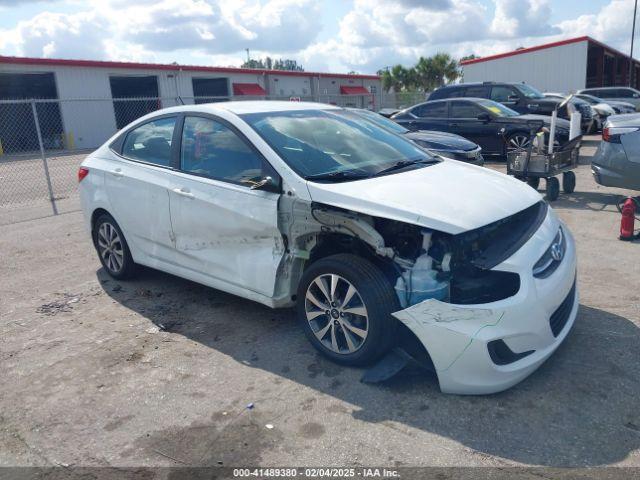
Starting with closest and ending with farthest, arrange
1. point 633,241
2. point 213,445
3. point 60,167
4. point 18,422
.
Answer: point 213,445, point 18,422, point 633,241, point 60,167

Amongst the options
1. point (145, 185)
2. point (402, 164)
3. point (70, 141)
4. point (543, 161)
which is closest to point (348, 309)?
point (402, 164)

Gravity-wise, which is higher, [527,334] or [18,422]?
[527,334]

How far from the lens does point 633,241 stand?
6.20m

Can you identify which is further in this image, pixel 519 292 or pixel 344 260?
pixel 344 260

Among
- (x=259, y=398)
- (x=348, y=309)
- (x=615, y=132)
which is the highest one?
(x=615, y=132)

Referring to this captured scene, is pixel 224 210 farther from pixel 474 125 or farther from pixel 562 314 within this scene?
pixel 474 125

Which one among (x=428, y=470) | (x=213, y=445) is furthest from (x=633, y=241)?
(x=213, y=445)

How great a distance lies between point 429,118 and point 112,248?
9.82m

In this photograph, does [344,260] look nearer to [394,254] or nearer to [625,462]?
[394,254]

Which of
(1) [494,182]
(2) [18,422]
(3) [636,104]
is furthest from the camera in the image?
(3) [636,104]

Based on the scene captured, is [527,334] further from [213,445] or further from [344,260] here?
[213,445]

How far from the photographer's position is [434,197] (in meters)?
3.50

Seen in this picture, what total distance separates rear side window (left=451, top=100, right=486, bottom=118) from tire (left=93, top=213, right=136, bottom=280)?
962 centimetres

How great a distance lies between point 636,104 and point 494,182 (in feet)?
86.6
